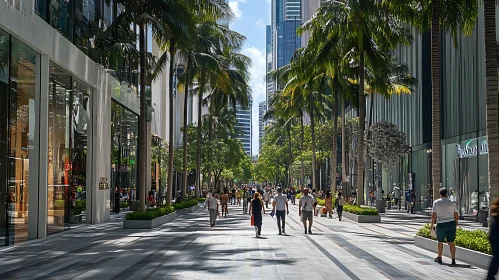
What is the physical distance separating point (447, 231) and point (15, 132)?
1299 cm

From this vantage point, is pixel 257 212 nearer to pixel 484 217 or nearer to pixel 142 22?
pixel 142 22

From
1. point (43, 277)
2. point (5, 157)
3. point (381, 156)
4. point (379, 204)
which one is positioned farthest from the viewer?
point (381, 156)

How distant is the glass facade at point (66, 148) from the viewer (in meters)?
24.2

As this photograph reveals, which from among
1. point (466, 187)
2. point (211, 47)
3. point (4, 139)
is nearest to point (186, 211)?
point (211, 47)

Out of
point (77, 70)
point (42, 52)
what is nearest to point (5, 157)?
point (42, 52)

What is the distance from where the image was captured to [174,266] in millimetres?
14320

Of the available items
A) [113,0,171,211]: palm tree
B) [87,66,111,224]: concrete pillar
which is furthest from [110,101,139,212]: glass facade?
[113,0,171,211]: palm tree

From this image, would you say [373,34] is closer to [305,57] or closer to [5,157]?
[305,57]

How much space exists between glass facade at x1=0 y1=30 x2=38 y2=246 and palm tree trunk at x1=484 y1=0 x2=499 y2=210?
1318cm

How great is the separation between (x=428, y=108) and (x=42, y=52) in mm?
31627

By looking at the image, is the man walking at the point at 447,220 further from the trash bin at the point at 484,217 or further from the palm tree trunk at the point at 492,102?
the trash bin at the point at 484,217

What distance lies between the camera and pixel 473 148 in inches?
1457

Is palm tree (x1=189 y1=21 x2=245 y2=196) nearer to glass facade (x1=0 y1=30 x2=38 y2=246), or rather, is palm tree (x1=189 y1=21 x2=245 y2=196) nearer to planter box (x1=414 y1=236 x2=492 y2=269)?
glass facade (x1=0 y1=30 x2=38 y2=246)

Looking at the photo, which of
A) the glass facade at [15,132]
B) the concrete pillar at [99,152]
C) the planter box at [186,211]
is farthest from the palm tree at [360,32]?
the glass facade at [15,132]
